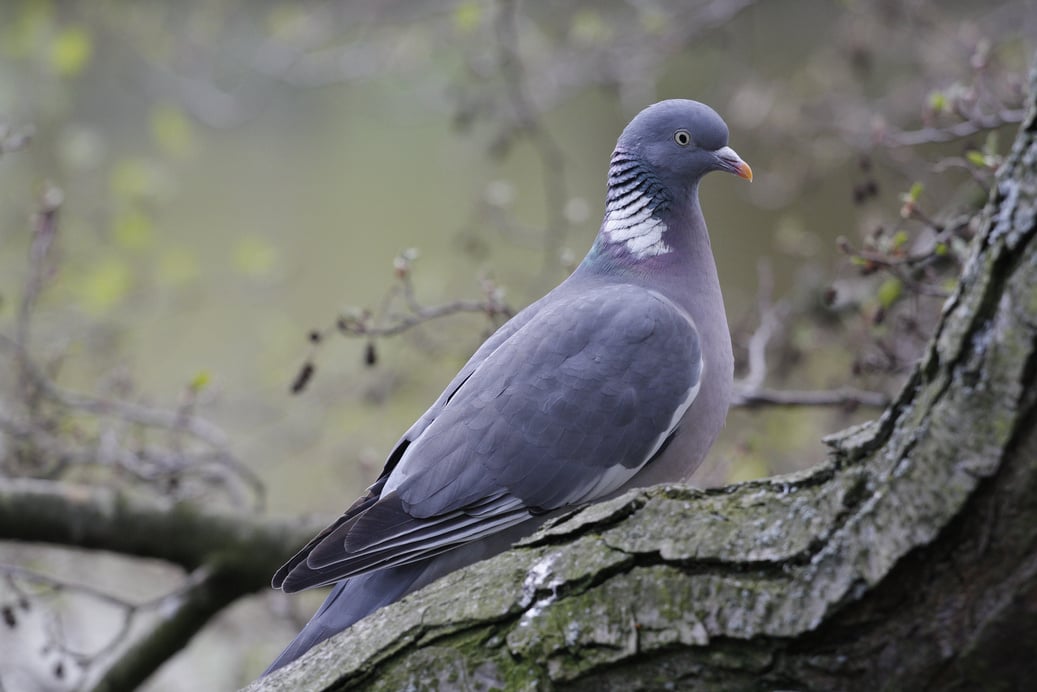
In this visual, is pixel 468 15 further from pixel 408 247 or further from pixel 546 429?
pixel 546 429

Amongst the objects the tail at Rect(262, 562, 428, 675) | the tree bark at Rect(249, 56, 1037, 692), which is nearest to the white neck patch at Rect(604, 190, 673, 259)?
the tail at Rect(262, 562, 428, 675)

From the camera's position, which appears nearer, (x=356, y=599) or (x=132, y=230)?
(x=356, y=599)

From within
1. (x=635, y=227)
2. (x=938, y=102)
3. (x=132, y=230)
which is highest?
(x=132, y=230)

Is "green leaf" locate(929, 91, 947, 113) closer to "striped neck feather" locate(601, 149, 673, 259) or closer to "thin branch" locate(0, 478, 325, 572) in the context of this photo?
"striped neck feather" locate(601, 149, 673, 259)

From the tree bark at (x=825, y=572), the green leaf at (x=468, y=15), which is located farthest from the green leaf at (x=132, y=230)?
the tree bark at (x=825, y=572)

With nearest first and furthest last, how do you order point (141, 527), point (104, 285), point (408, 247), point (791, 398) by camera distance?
1. point (141, 527)
2. point (791, 398)
3. point (104, 285)
4. point (408, 247)

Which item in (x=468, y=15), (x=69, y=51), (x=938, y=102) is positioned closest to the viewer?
(x=938, y=102)

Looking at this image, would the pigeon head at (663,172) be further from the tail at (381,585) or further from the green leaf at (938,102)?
the tail at (381,585)

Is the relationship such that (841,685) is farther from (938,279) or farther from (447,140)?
(447,140)

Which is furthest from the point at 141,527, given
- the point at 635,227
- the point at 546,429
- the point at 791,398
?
the point at 791,398

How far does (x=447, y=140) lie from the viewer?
878 centimetres

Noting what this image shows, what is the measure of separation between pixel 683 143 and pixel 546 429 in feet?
2.87

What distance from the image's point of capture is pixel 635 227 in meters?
2.85

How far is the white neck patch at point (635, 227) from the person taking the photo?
2.81 m
